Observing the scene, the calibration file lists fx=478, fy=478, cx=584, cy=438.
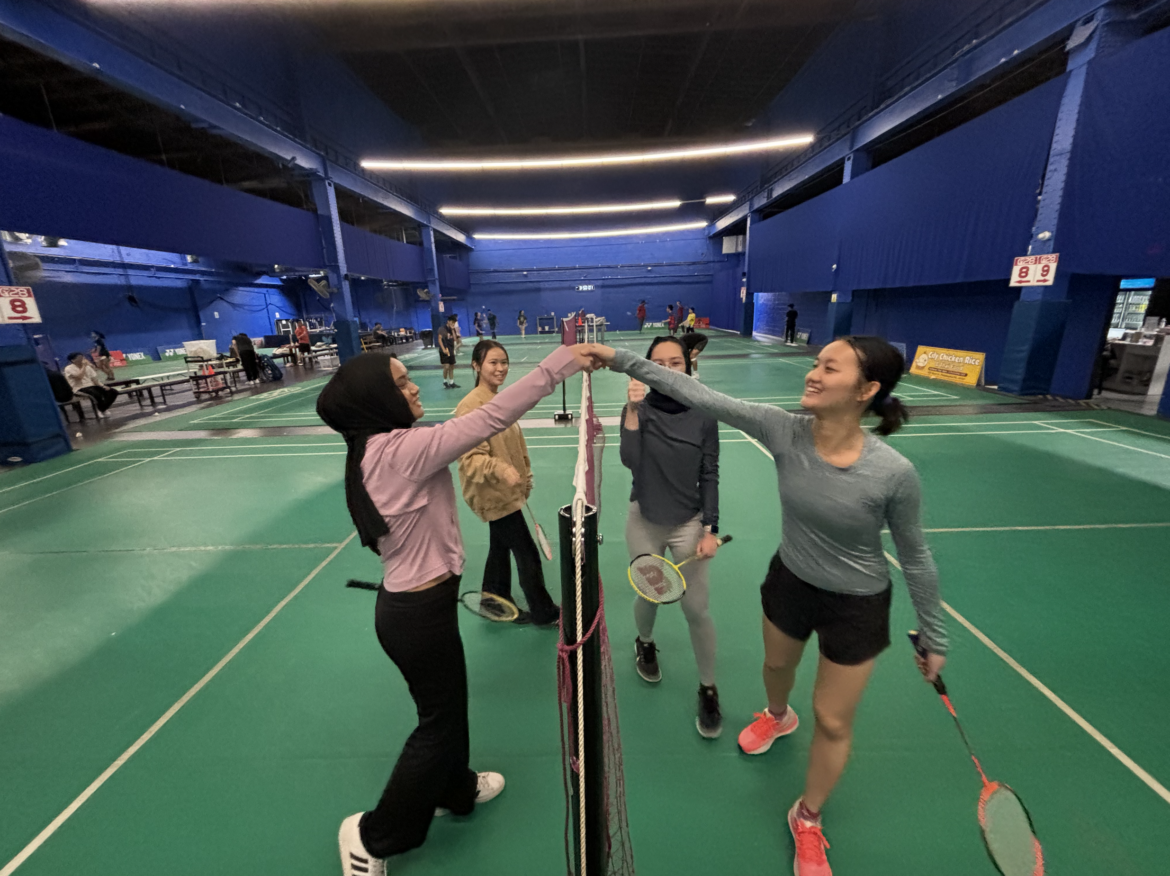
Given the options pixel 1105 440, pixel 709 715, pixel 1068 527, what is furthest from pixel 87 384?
pixel 1105 440

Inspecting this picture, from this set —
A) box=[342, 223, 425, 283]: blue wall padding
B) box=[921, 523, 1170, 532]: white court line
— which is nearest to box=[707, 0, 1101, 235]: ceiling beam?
box=[921, 523, 1170, 532]: white court line

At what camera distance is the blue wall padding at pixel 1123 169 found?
27.0 feet

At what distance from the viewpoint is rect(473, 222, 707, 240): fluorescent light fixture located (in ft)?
121

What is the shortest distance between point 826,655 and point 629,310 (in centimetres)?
3982

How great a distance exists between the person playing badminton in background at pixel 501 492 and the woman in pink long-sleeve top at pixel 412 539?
3.55ft

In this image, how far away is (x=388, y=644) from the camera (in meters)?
1.95

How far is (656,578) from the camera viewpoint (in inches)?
102

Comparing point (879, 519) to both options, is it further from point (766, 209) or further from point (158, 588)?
point (766, 209)

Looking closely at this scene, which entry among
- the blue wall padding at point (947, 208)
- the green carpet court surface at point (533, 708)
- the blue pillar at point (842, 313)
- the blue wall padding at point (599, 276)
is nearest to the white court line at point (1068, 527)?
the green carpet court surface at point (533, 708)

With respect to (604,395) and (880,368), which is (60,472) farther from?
(880,368)

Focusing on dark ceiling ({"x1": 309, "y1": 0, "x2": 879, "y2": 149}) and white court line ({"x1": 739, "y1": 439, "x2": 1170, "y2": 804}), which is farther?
dark ceiling ({"x1": 309, "y1": 0, "x2": 879, "y2": 149})

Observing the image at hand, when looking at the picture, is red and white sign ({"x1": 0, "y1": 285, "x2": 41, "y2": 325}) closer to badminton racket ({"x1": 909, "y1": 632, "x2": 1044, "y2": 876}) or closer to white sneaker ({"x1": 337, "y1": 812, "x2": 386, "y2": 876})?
white sneaker ({"x1": 337, "y1": 812, "x2": 386, "y2": 876})

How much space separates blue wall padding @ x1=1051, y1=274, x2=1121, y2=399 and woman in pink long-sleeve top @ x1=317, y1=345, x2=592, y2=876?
1430cm

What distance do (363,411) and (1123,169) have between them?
45.4 ft
